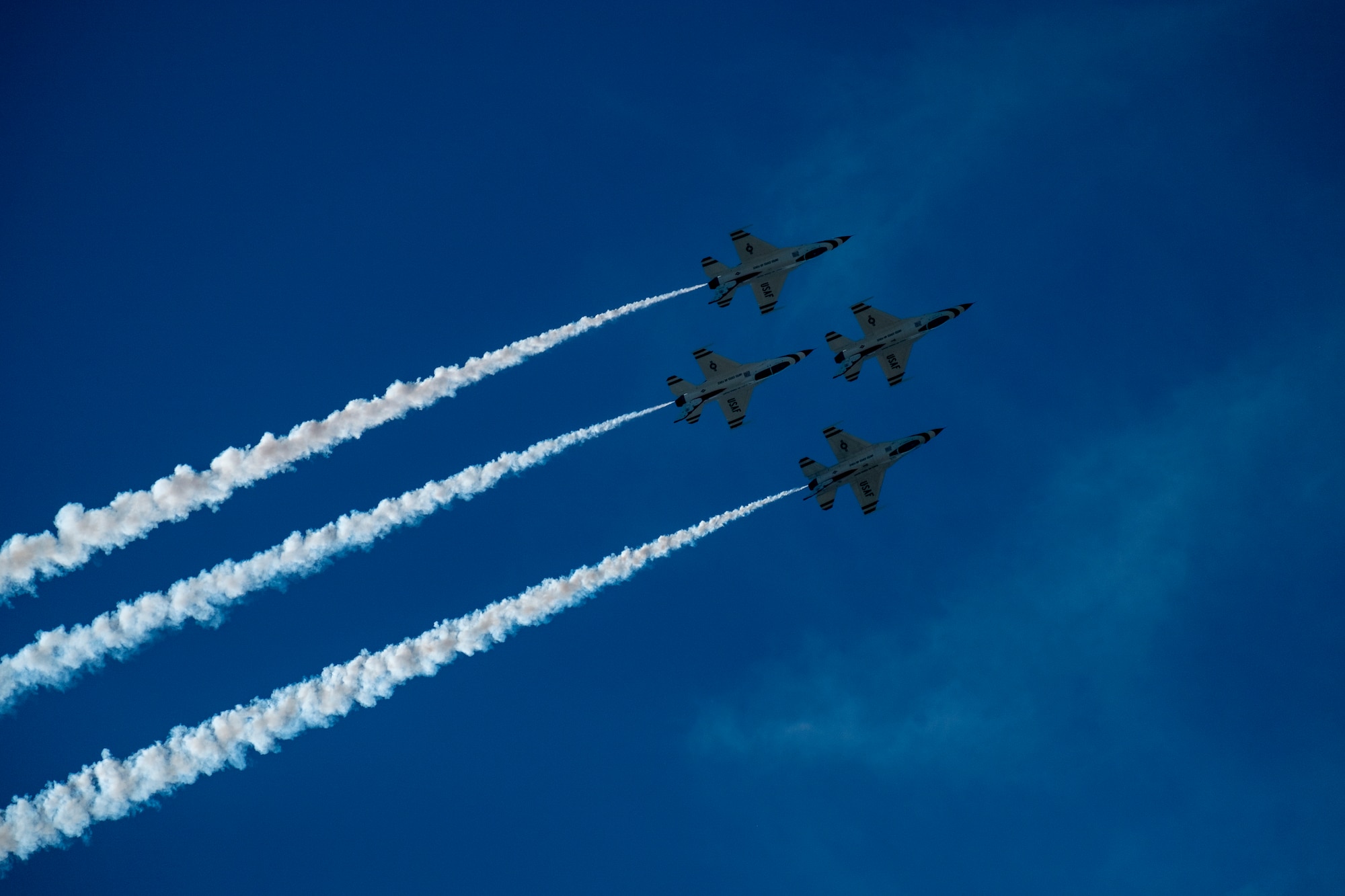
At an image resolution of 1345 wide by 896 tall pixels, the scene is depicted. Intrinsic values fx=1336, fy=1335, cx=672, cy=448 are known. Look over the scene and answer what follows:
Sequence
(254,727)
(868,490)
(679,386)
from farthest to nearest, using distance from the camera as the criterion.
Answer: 1. (868,490)
2. (679,386)
3. (254,727)

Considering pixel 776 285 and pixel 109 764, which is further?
pixel 776 285

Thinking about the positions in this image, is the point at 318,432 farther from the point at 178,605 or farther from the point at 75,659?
the point at 75,659

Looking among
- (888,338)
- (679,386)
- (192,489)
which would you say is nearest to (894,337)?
(888,338)

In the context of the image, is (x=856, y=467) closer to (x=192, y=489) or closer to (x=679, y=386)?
(x=679, y=386)

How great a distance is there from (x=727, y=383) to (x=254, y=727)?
105 feet

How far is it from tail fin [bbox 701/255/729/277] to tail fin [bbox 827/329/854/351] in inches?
291

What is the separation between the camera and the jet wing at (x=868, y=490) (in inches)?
3132

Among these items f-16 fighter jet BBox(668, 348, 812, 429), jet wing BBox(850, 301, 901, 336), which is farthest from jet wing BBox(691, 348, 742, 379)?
jet wing BBox(850, 301, 901, 336)

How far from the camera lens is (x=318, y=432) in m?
72.0

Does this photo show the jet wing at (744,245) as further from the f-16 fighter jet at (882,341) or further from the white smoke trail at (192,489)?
the white smoke trail at (192,489)

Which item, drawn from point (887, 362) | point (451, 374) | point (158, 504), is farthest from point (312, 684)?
point (887, 362)

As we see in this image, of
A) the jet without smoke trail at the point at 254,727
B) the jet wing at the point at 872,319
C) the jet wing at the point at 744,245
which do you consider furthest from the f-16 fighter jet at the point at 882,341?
the jet without smoke trail at the point at 254,727

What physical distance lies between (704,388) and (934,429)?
1494 cm

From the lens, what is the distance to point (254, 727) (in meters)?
67.7
